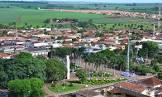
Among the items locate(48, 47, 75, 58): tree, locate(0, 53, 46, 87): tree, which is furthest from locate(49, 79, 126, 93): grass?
locate(48, 47, 75, 58): tree

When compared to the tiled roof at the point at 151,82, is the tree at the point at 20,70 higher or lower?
higher

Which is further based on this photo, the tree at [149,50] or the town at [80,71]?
the tree at [149,50]

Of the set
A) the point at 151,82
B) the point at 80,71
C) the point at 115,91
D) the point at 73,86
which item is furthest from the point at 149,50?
the point at 115,91

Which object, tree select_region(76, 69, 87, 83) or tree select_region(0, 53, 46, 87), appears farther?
tree select_region(76, 69, 87, 83)

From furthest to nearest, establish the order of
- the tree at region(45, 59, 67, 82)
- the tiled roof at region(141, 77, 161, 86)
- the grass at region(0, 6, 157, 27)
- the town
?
the grass at region(0, 6, 157, 27)
the tree at region(45, 59, 67, 82)
the tiled roof at region(141, 77, 161, 86)
the town

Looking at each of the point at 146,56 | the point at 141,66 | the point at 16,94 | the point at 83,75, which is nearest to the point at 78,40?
the point at 146,56

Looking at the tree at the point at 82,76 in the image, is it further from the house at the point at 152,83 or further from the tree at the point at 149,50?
the tree at the point at 149,50

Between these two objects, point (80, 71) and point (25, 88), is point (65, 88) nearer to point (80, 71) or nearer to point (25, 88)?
point (80, 71)

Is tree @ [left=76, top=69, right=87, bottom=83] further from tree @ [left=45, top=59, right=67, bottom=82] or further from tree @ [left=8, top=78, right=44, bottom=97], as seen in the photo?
tree @ [left=8, top=78, right=44, bottom=97]

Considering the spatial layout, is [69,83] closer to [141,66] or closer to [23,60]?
[23,60]

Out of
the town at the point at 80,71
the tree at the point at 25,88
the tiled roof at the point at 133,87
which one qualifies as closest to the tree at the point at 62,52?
the town at the point at 80,71
